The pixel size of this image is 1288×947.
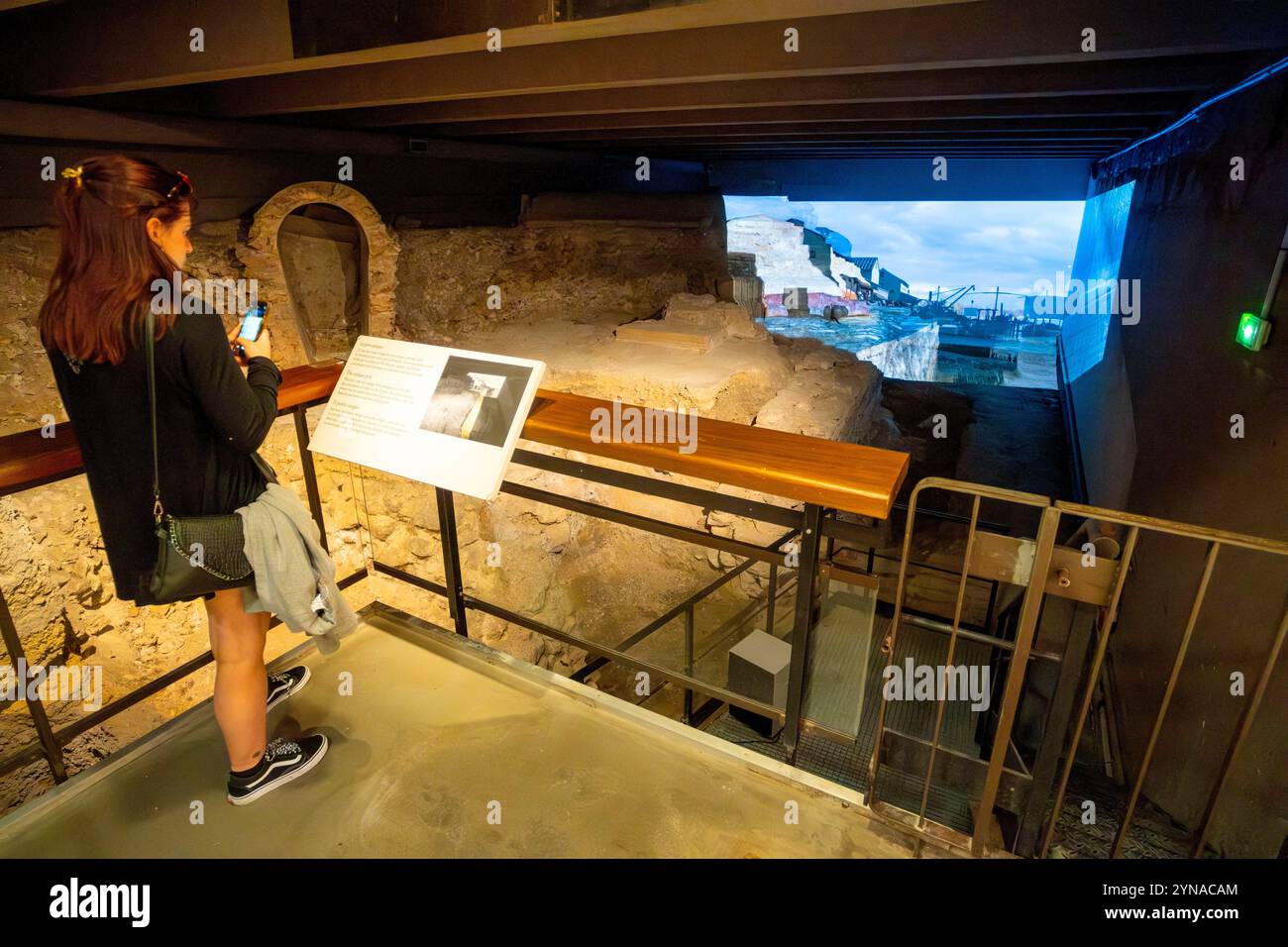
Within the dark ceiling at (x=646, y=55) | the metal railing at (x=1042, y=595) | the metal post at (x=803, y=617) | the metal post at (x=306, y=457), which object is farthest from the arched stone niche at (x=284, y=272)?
the metal railing at (x=1042, y=595)

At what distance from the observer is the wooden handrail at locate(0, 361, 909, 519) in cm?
150

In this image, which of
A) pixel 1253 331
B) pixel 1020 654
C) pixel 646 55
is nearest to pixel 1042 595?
pixel 1020 654

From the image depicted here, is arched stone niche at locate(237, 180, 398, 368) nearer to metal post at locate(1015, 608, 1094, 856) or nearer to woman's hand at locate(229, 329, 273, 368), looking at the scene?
woman's hand at locate(229, 329, 273, 368)

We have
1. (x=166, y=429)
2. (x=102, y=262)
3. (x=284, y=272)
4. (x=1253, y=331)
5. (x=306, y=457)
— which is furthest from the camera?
(x=284, y=272)

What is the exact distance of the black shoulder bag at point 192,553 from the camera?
150 cm

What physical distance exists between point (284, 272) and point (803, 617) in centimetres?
695

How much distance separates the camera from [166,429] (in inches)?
57.7

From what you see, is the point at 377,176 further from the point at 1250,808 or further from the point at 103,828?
the point at 1250,808

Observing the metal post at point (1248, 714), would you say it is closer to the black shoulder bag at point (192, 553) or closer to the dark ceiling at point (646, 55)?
the black shoulder bag at point (192, 553)

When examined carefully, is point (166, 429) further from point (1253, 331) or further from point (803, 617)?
point (1253, 331)

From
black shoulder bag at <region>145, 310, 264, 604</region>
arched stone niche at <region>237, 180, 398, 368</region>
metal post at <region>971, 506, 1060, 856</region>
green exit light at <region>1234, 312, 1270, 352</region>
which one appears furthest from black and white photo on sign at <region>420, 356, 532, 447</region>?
arched stone niche at <region>237, 180, 398, 368</region>

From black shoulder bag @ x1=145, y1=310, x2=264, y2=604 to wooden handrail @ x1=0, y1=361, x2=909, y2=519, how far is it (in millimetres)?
419
